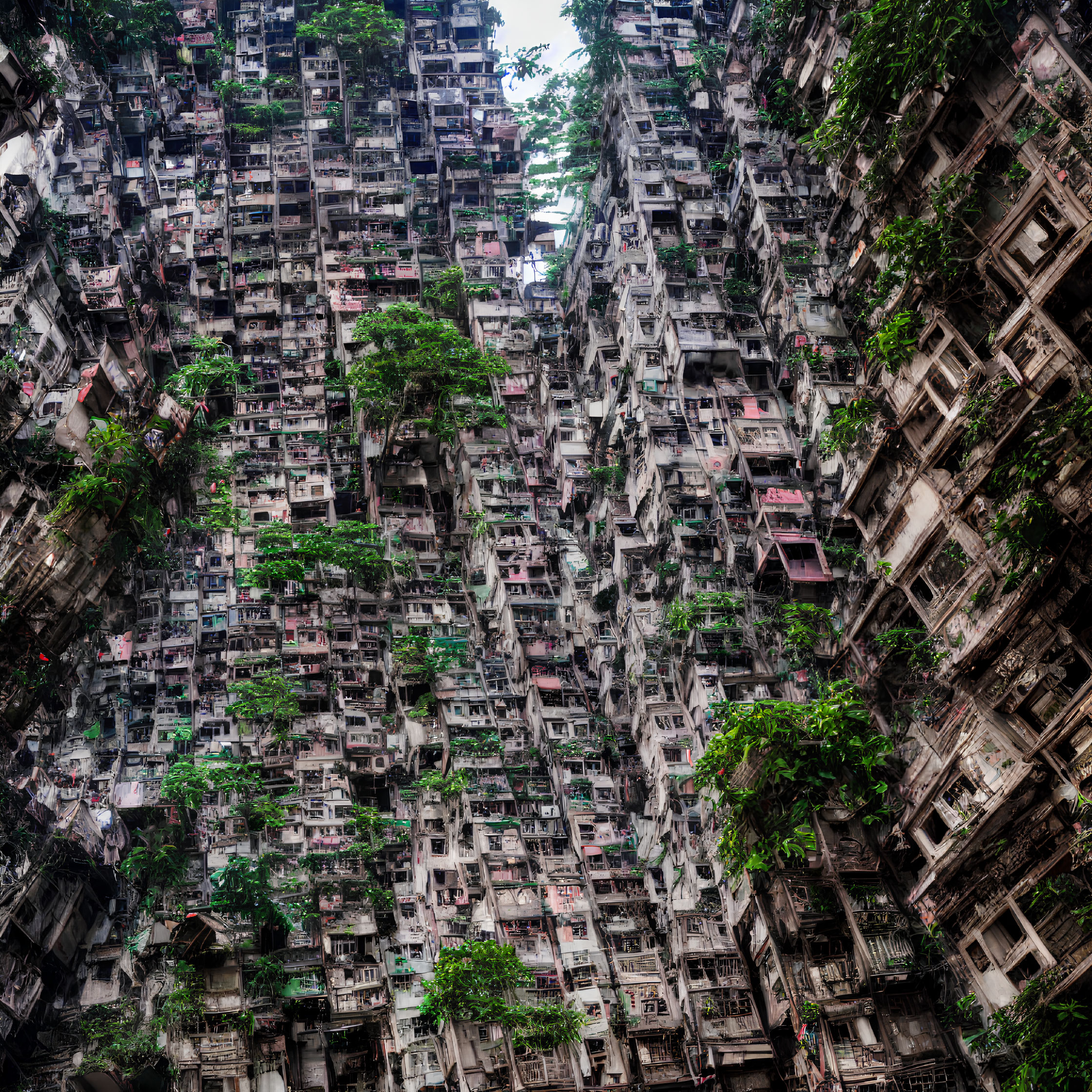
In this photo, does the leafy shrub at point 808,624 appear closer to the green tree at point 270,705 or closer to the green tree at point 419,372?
the green tree at point 270,705

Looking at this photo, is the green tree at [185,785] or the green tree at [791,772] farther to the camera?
the green tree at [185,785]

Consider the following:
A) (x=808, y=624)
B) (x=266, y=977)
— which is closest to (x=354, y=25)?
(x=808, y=624)

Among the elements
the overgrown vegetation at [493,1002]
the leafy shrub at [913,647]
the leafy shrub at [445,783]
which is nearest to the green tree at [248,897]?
the overgrown vegetation at [493,1002]

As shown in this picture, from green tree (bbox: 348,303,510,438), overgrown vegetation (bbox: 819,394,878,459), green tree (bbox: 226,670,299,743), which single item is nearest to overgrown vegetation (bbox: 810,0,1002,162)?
overgrown vegetation (bbox: 819,394,878,459)

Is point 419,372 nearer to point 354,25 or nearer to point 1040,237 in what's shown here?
point 354,25

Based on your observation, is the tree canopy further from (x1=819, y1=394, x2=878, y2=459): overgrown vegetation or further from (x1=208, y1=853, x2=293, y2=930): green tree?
(x1=208, y1=853, x2=293, y2=930): green tree

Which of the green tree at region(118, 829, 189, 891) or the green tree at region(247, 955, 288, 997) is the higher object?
the green tree at region(118, 829, 189, 891)

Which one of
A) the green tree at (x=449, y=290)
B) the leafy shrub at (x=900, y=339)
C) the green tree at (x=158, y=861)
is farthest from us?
the green tree at (x=449, y=290)

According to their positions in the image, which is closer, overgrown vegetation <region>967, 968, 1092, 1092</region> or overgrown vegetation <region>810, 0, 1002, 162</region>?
overgrown vegetation <region>967, 968, 1092, 1092</region>

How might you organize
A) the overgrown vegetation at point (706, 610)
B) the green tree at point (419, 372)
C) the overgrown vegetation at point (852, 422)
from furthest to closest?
1. the green tree at point (419, 372)
2. the overgrown vegetation at point (706, 610)
3. the overgrown vegetation at point (852, 422)

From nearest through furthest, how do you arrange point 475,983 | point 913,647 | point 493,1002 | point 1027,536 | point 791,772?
1. point 1027,536
2. point 913,647
3. point 791,772
4. point 493,1002
5. point 475,983

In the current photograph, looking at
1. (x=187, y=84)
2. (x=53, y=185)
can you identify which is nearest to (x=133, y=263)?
(x=53, y=185)
